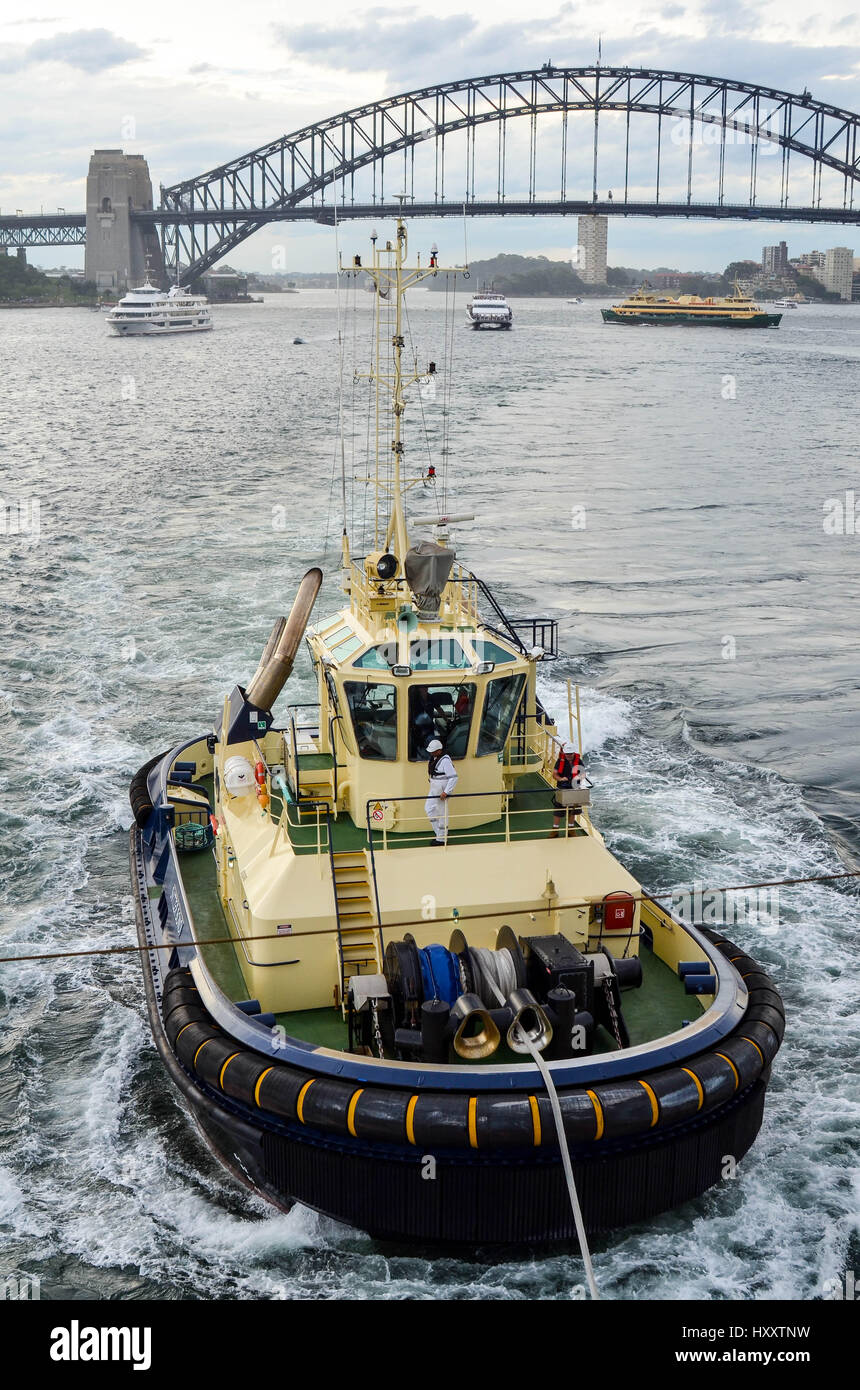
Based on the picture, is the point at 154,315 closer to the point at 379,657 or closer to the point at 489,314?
the point at 489,314

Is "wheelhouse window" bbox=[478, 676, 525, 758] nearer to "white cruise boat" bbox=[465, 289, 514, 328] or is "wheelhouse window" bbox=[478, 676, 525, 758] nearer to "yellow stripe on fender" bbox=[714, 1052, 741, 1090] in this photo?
"yellow stripe on fender" bbox=[714, 1052, 741, 1090]

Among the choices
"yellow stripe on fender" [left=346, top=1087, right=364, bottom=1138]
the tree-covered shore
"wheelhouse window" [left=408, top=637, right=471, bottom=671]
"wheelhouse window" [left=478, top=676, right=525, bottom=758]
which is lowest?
"yellow stripe on fender" [left=346, top=1087, right=364, bottom=1138]

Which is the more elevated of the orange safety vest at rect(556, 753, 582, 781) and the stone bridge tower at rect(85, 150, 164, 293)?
the stone bridge tower at rect(85, 150, 164, 293)

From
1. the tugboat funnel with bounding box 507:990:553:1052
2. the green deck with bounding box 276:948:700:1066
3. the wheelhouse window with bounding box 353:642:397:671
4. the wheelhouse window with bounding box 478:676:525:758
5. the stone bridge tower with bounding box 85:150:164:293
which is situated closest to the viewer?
the tugboat funnel with bounding box 507:990:553:1052

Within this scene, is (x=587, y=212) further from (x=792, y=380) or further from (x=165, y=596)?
(x=165, y=596)

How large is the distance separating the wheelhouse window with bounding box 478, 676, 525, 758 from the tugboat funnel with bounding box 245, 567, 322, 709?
288 centimetres

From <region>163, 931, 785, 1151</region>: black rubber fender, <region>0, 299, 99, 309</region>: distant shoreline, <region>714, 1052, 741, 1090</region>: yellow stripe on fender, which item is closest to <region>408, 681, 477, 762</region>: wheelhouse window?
<region>163, 931, 785, 1151</region>: black rubber fender

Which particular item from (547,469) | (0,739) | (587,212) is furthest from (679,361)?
(0,739)

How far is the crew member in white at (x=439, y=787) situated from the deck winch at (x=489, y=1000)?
1.29 metres

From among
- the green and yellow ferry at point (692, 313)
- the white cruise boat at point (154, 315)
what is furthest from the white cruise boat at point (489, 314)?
the white cruise boat at point (154, 315)

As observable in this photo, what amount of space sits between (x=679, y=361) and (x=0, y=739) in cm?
8847

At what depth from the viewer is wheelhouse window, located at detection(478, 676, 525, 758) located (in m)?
12.5

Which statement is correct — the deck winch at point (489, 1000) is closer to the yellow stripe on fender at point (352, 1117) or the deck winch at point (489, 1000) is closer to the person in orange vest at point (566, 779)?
the yellow stripe on fender at point (352, 1117)

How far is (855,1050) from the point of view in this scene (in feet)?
45.3
